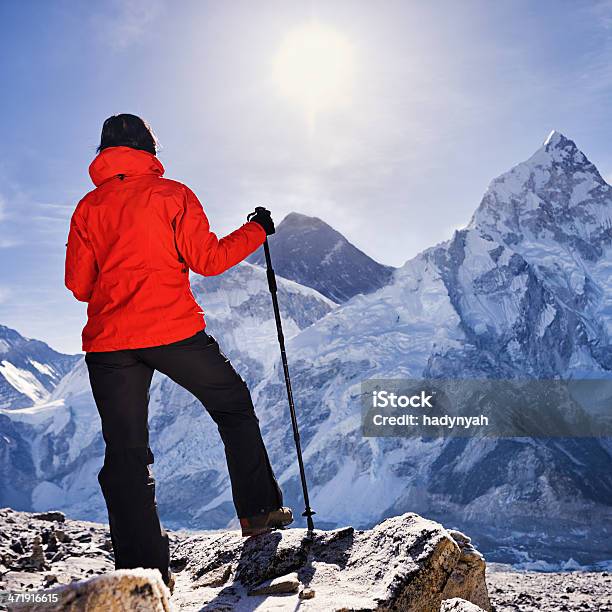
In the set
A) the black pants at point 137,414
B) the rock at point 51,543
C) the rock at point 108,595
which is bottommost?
the rock at point 51,543

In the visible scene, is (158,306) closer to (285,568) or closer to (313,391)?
(285,568)

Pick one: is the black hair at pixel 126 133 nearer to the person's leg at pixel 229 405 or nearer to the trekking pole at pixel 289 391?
the trekking pole at pixel 289 391

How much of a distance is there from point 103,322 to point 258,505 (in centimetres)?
148

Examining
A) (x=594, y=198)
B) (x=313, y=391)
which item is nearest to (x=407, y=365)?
(x=313, y=391)

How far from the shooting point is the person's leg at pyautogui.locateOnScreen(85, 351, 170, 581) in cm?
308

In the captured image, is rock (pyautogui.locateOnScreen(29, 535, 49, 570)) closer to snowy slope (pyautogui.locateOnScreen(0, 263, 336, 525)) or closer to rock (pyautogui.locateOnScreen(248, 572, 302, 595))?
rock (pyautogui.locateOnScreen(248, 572, 302, 595))

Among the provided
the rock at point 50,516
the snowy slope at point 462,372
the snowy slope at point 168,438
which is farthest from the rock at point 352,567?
the snowy slope at point 168,438

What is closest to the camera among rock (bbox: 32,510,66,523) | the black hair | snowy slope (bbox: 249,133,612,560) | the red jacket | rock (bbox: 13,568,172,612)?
rock (bbox: 13,568,172,612)

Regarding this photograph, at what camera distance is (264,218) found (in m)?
3.98

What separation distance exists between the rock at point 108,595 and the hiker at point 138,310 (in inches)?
45.6

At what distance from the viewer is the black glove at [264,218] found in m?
3.96

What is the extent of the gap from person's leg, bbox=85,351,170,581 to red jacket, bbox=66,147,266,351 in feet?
0.48

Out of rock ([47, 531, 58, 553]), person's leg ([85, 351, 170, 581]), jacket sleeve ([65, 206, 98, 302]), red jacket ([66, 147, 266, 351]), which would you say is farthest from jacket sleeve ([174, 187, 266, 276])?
rock ([47, 531, 58, 553])

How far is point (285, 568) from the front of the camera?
3.59 meters
